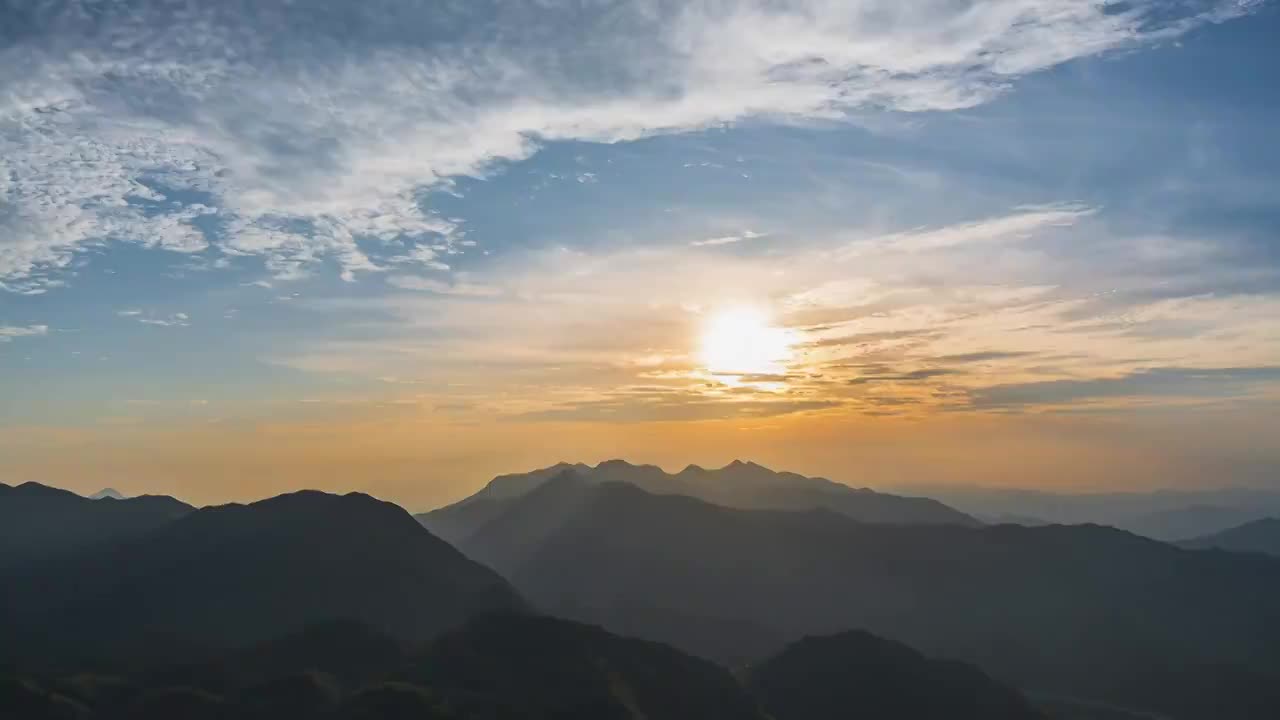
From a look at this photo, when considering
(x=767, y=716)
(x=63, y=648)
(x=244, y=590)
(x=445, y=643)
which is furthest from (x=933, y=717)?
(x=63, y=648)

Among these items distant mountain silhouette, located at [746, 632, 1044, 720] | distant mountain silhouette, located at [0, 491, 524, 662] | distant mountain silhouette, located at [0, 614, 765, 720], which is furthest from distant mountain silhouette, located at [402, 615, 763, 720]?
distant mountain silhouette, located at [0, 491, 524, 662]

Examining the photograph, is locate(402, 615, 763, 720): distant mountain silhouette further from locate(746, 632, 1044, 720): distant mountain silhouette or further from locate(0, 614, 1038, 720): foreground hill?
locate(746, 632, 1044, 720): distant mountain silhouette

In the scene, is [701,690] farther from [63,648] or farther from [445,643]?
[63,648]

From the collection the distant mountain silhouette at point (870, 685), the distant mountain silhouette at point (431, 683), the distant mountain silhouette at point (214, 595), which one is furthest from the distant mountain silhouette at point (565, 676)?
the distant mountain silhouette at point (214, 595)

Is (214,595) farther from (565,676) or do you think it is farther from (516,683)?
(565,676)

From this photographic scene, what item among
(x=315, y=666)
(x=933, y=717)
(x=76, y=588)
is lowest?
(x=933, y=717)

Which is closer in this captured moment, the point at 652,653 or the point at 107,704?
the point at 107,704

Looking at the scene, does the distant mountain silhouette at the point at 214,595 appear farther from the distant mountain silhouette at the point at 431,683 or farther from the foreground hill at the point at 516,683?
the foreground hill at the point at 516,683
